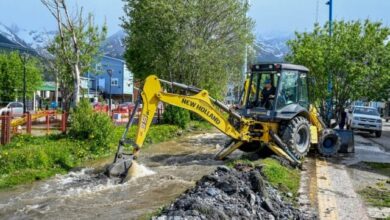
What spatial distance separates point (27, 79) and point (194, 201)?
50.3 meters

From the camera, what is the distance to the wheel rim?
1534cm

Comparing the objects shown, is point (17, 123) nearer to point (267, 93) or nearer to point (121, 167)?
point (121, 167)

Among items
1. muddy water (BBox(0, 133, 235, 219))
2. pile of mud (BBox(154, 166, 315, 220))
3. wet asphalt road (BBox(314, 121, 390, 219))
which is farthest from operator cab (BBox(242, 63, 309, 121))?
pile of mud (BBox(154, 166, 315, 220))

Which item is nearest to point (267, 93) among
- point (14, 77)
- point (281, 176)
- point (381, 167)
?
point (281, 176)

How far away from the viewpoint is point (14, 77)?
176 ft

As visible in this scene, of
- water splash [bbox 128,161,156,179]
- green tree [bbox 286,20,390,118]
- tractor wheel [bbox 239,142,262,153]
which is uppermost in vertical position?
green tree [bbox 286,20,390,118]

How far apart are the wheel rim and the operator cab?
631 millimetres

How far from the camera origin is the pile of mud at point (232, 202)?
7844 millimetres

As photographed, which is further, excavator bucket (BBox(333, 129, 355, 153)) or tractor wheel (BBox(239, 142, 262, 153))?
excavator bucket (BBox(333, 129, 355, 153))

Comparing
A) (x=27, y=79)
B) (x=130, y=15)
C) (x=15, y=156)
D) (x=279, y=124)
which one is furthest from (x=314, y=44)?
(x=27, y=79)

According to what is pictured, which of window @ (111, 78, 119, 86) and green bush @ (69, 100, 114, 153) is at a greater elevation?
window @ (111, 78, 119, 86)

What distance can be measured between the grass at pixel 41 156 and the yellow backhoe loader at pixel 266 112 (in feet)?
5.74

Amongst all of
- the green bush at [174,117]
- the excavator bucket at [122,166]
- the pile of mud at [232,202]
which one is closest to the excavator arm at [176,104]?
the excavator bucket at [122,166]

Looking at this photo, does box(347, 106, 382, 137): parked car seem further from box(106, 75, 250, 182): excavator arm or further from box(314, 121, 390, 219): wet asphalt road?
box(106, 75, 250, 182): excavator arm
